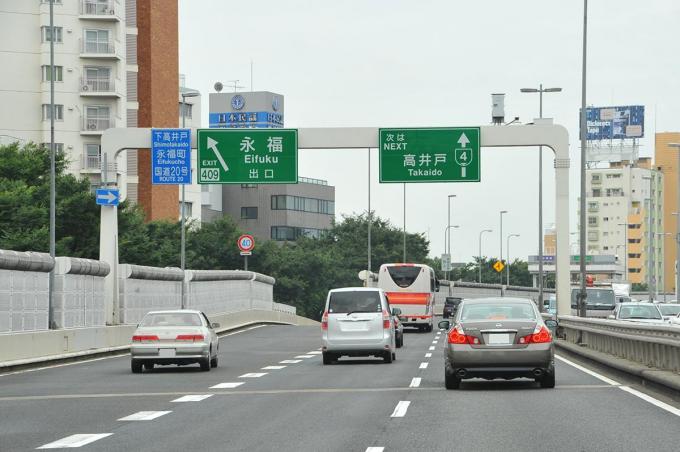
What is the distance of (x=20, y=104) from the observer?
90.1m

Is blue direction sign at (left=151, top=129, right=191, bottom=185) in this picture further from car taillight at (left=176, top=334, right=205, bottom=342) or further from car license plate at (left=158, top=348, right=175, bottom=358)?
car license plate at (left=158, top=348, right=175, bottom=358)

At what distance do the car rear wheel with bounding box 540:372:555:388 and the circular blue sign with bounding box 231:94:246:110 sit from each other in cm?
13390

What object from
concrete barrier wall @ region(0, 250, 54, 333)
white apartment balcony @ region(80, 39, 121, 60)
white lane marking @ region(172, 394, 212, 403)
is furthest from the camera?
white apartment balcony @ region(80, 39, 121, 60)

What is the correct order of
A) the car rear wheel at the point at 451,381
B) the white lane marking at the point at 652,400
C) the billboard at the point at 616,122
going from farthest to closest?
the billboard at the point at 616,122 → the car rear wheel at the point at 451,381 → the white lane marking at the point at 652,400

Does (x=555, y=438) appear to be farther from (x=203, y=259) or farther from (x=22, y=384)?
(x=203, y=259)

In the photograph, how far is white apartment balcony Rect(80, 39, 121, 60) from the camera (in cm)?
9181

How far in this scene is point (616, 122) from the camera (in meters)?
188

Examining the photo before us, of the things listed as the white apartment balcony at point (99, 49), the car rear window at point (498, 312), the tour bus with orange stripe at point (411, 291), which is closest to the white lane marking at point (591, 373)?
the car rear window at point (498, 312)

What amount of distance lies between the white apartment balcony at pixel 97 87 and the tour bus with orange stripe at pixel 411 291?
3738 centimetres

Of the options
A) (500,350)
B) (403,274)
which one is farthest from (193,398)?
(403,274)

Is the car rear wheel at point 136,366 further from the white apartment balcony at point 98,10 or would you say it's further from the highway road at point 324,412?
the white apartment balcony at point 98,10

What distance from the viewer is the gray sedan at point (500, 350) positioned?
Result: 20.5 m

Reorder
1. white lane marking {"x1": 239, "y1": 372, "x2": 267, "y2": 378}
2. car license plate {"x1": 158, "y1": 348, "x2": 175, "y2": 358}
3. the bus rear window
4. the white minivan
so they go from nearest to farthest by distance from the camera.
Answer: white lane marking {"x1": 239, "y1": 372, "x2": 267, "y2": 378}, car license plate {"x1": 158, "y1": 348, "x2": 175, "y2": 358}, the white minivan, the bus rear window

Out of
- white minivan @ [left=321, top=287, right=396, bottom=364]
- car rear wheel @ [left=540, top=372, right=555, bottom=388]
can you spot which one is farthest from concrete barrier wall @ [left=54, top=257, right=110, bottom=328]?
car rear wheel @ [left=540, top=372, right=555, bottom=388]
